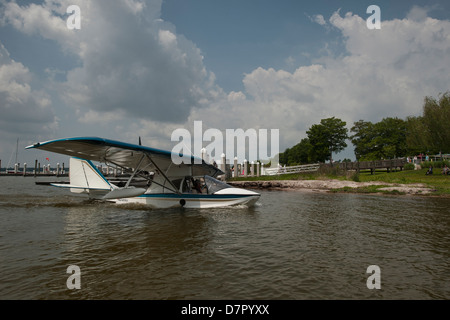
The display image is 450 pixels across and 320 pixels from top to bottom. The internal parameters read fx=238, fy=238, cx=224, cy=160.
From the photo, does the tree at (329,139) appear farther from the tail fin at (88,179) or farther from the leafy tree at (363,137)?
the tail fin at (88,179)

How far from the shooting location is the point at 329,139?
2361 inches

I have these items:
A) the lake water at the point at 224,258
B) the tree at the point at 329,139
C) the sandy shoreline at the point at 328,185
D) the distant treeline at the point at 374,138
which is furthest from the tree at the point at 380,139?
the lake water at the point at 224,258

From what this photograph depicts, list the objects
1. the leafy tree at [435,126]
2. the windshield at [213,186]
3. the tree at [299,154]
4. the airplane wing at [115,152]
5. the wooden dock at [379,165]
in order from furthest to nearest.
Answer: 1. the tree at [299,154]
2. the wooden dock at [379,165]
3. the leafy tree at [435,126]
4. the windshield at [213,186]
5. the airplane wing at [115,152]

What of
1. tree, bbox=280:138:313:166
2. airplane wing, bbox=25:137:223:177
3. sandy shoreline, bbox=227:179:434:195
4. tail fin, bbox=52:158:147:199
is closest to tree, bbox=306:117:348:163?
sandy shoreline, bbox=227:179:434:195

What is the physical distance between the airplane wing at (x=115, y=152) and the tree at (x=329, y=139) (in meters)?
50.1

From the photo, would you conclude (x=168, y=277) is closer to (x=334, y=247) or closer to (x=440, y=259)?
(x=334, y=247)

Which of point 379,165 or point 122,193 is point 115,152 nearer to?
point 122,193

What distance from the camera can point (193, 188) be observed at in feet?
48.6

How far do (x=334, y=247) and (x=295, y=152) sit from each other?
11679 cm

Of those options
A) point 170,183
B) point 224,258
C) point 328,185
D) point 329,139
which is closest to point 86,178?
point 170,183

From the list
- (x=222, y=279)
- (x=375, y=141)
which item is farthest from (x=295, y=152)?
(x=222, y=279)

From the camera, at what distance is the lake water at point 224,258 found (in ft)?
14.3

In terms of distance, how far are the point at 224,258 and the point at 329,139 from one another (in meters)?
60.6

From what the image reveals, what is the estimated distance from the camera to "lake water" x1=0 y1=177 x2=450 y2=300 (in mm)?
4344
